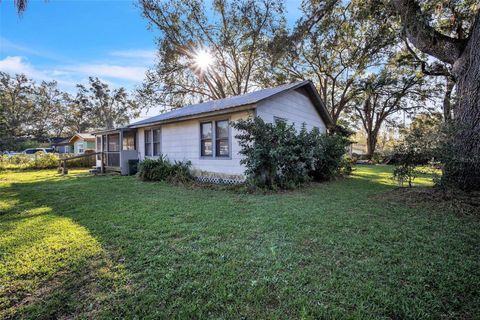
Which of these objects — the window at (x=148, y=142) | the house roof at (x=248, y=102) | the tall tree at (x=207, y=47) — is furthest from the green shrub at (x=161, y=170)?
the tall tree at (x=207, y=47)

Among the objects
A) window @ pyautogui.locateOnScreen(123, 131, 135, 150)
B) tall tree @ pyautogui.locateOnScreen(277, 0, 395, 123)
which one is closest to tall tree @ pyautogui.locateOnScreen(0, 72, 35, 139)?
window @ pyautogui.locateOnScreen(123, 131, 135, 150)

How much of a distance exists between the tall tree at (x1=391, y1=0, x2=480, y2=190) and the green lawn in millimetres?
1613

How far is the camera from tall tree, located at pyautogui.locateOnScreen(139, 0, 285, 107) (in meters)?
17.9

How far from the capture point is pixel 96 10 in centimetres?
914

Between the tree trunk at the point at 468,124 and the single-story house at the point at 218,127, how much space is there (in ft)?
15.9

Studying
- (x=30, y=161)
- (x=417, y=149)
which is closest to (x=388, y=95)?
(x=417, y=149)

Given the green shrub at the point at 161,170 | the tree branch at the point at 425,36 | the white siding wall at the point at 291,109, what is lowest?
the green shrub at the point at 161,170

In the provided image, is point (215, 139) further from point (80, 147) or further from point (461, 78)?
point (80, 147)

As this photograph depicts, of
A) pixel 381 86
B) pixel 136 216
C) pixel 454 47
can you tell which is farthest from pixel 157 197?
pixel 381 86

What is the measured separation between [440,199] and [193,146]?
861 cm

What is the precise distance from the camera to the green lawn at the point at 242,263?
197 cm

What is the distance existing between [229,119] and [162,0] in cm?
1495

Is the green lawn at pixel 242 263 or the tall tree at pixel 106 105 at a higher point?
the tall tree at pixel 106 105

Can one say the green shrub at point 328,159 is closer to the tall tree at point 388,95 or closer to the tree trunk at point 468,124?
the tree trunk at point 468,124
